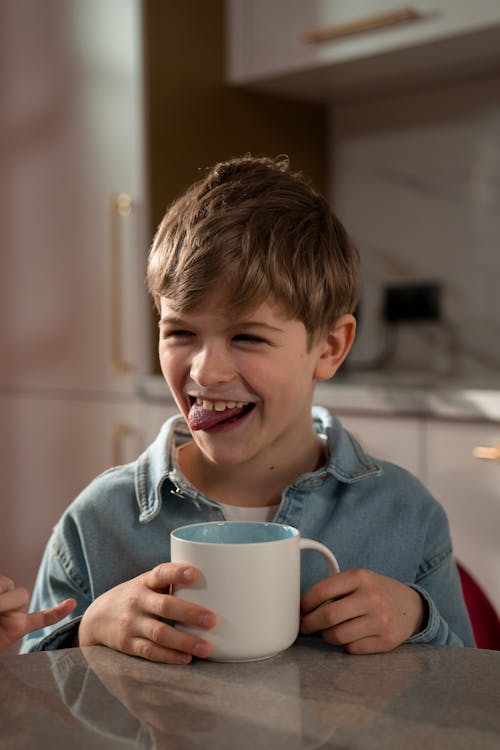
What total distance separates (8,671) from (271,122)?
7.17 feet

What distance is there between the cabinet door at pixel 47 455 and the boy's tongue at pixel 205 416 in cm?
147

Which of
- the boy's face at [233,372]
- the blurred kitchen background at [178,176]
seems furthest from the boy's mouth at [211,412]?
the blurred kitchen background at [178,176]

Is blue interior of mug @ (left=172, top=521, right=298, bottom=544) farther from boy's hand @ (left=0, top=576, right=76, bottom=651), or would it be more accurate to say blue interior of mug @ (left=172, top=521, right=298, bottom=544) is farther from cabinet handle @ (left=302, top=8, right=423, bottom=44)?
cabinet handle @ (left=302, top=8, right=423, bottom=44)

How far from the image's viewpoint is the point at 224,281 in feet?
2.88

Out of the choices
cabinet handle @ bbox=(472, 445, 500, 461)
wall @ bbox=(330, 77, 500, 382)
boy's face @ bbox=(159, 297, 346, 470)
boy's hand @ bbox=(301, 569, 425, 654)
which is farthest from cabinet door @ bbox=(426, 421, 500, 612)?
boy's hand @ bbox=(301, 569, 425, 654)

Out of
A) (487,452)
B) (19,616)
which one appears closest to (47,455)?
(487,452)

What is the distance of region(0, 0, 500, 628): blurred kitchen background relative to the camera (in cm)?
238

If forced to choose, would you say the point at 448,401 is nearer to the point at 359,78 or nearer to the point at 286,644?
the point at 359,78

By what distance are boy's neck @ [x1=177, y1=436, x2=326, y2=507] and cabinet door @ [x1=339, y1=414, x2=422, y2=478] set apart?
3.09 ft

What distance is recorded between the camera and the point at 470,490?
188 cm

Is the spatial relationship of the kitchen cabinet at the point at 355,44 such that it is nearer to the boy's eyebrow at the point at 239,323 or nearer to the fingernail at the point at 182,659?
the boy's eyebrow at the point at 239,323

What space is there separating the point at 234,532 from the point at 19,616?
0.17 metres

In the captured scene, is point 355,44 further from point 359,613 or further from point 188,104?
point 359,613

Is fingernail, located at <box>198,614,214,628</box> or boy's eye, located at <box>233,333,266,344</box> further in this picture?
boy's eye, located at <box>233,333,266,344</box>
